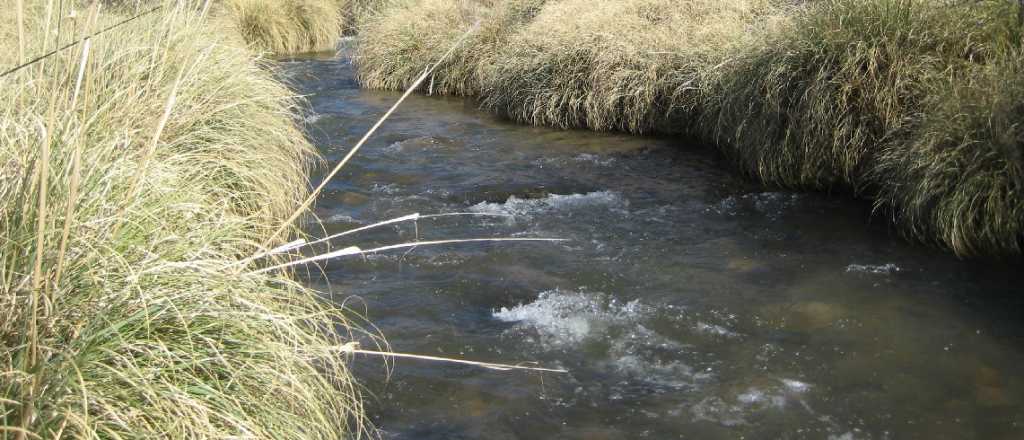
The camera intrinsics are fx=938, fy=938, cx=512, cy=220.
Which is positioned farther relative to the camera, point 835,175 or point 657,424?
point 835,175

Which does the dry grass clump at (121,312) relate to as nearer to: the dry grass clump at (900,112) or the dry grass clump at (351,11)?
the dry grass clump at (900,112)

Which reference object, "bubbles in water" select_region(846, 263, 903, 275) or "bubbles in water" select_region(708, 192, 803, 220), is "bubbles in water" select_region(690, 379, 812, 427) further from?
"bubbles in water" select_region(708, 192, 803, 220)

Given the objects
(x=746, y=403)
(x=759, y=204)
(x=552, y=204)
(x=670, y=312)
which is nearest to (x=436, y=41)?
(x=552, y=204)

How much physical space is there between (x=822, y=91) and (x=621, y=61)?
3233 millimetres

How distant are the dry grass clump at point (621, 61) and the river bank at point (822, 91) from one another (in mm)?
21

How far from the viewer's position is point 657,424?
14.4 feet

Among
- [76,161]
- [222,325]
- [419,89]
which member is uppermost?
[76,161]

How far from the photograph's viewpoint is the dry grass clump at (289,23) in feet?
53.7

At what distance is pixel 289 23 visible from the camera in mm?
17000

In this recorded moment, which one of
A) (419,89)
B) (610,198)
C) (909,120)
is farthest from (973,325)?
(419,89)

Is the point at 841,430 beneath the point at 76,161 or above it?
beneath

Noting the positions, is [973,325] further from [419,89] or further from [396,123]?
[419,89]

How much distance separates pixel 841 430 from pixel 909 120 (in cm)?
348

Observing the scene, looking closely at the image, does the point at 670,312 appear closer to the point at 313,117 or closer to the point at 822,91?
the point at 822,91
